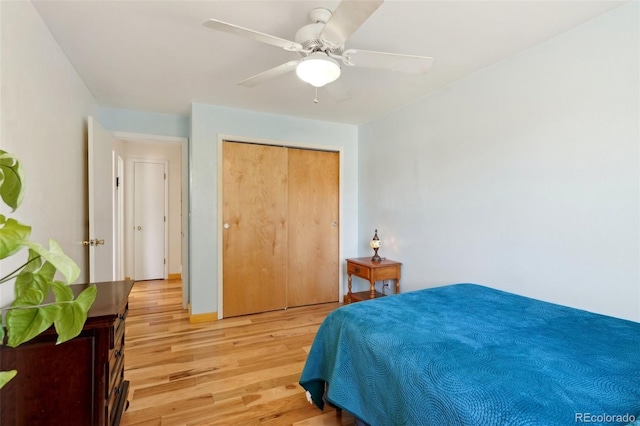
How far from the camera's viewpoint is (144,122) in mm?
3268

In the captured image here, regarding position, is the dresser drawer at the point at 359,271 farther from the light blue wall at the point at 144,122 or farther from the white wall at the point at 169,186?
the white wall at the point at 169,186

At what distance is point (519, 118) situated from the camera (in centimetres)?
208

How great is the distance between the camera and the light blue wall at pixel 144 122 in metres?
3.14

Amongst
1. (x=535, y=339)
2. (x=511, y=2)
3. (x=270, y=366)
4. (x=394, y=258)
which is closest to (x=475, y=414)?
(x=535, y=339)

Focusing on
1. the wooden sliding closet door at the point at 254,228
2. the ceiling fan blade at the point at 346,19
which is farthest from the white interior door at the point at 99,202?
the ceiling fan blade at the point at 346,19

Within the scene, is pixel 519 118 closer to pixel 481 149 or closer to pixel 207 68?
pixel 481 149

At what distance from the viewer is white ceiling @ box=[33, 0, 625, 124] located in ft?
5.29

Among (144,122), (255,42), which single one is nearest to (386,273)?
(255,42)

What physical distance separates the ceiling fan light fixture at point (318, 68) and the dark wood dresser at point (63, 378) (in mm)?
1377

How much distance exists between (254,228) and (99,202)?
55.8 inches

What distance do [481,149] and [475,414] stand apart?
1.99 m

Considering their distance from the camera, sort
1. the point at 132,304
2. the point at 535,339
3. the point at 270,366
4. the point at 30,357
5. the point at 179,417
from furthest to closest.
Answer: the point at 132,304, the point at 270,366, the point at 179,417, the point at 535,339, the point at 30,357

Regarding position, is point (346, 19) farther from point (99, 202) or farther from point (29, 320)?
point (99, 202)

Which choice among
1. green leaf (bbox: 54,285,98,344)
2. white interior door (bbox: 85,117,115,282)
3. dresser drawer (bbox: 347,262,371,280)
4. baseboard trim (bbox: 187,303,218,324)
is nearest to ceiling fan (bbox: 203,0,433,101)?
green leaf (bbox: 54,285,98,344)
